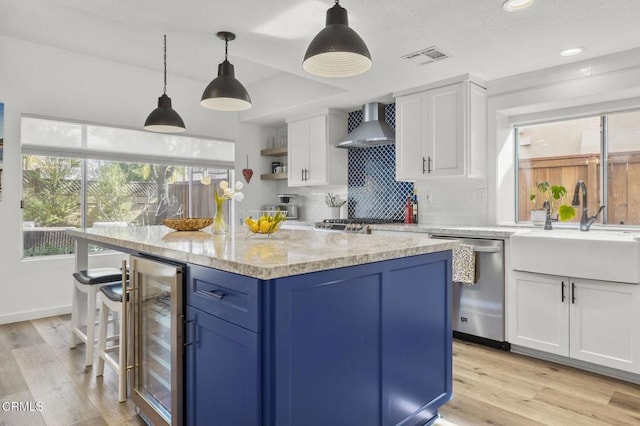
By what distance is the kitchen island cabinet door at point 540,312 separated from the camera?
9.20 feet

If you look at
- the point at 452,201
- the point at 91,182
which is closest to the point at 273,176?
the point at 91,182

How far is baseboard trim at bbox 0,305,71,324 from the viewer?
382cm

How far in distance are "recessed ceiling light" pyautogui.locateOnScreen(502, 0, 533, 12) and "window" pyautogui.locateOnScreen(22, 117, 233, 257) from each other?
12.8ft

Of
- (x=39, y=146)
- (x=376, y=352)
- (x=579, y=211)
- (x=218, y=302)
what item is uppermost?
(x=39, y=146)

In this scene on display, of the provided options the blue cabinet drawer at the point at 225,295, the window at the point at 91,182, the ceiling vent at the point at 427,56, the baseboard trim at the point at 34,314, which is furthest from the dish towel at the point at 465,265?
the baseboard trim at the point at 34,314

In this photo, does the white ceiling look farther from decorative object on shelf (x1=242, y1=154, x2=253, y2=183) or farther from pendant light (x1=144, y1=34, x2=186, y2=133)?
decorative object on shelf (x1=242, y1=154, x2=253, y2=183)

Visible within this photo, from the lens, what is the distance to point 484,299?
3213 millimetres

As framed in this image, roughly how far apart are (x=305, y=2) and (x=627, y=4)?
1835mm

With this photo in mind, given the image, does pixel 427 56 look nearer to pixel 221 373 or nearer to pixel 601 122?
pixel 601 122

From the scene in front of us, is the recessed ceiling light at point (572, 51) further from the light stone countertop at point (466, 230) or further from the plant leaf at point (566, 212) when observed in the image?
the light stone countertop at point (466, 230)

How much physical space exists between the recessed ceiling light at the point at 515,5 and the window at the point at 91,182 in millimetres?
3891

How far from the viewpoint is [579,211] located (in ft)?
11.4

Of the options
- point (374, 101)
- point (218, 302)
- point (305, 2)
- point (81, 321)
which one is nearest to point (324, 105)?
point (374, 101)

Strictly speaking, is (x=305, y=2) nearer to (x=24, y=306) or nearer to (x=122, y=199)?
(x=122, y=199)
